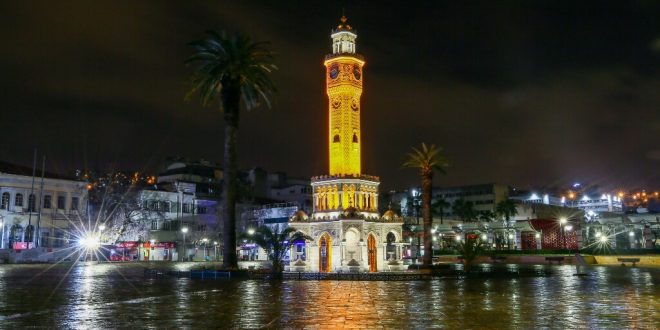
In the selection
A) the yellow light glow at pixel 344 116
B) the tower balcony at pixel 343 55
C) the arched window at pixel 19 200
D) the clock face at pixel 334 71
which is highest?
the tower balcony at pixel 343 55

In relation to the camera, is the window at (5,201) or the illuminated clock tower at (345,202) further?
the window at (5,201)

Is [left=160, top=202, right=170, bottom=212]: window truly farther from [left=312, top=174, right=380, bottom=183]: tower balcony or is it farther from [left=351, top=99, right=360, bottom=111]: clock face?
[left=351, top=99, right=360, bottom=111]: clock face

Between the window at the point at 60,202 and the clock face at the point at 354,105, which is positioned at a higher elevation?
the clock face at the point at 354,105

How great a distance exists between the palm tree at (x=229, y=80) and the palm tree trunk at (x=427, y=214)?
55.7 feet

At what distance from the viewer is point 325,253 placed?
56000 millimetres

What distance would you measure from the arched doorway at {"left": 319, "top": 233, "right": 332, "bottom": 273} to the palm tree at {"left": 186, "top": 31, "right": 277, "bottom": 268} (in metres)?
17.3

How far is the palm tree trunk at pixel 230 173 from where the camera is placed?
38.3 meters

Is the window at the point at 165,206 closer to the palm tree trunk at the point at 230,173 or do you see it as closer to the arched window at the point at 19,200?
the arched window at the point at 19,200

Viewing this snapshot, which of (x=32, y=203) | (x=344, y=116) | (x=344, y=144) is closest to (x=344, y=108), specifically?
(x=344, y=116)

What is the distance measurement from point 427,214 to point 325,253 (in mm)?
10769

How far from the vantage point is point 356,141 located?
58.2 metres

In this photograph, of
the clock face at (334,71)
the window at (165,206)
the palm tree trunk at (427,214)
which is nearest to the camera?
the palm tree trunk at (427,214)

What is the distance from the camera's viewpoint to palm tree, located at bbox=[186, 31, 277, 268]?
126ft

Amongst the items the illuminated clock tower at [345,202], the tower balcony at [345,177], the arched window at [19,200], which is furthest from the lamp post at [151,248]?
the tower balcony at [345,177]
